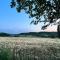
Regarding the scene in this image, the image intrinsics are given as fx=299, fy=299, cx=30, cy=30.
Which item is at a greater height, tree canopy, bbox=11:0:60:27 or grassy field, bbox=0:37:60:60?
tree canopy, bbox=11:0:60:27

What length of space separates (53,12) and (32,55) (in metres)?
12.6

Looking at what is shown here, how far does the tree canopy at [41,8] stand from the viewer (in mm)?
20750

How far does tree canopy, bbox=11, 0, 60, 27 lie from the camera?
20750mm

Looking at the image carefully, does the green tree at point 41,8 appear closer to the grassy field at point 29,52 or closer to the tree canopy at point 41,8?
the tree canopy at point 41,8

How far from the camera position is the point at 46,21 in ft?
72.8

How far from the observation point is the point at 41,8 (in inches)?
839

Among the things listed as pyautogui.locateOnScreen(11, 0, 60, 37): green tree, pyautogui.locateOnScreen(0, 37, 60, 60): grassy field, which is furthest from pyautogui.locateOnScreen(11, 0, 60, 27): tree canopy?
pyautogui.locateOnScreen(0, 37, 60, 60): grassy field

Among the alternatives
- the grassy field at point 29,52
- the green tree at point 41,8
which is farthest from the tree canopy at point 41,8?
the grassy field at point 29,52

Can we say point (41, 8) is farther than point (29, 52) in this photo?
Yes

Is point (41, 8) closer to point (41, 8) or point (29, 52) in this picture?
point (41, 8)

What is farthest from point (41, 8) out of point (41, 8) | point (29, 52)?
point (29, 52)

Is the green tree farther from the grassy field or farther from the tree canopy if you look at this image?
the grassy field

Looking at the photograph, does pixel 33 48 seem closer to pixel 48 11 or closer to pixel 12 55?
pixel 12 55

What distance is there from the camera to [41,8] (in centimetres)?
2131
